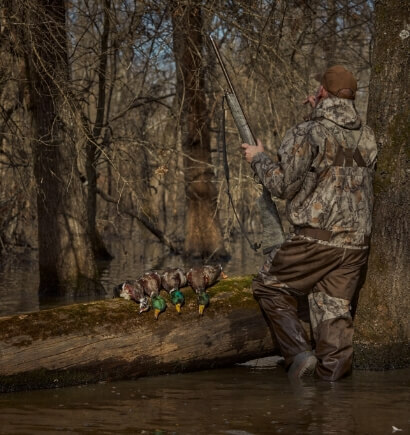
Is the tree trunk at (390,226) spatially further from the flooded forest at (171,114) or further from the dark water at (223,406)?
the dark water at (223,406)

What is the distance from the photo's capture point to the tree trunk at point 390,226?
725cm

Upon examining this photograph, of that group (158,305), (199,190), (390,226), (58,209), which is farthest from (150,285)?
(199,190)

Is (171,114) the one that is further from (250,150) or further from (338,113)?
(338,113)

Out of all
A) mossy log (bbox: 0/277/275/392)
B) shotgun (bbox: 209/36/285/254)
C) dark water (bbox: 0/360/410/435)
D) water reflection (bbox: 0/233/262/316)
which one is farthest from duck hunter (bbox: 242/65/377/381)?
water reflection (bbox: 0/233/262/316)

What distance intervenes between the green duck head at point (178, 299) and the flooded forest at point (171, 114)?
81cm

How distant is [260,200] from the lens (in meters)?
7.34

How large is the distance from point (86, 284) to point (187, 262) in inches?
236

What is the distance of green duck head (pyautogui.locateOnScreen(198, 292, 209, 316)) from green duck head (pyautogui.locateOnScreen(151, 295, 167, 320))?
0.28m

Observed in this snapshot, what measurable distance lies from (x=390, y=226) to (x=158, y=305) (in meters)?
1.99

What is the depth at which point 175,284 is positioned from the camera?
734 cm

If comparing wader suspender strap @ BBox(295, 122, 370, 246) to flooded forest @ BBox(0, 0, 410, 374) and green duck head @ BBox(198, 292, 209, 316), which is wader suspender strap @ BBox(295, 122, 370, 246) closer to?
flooded forest @ BBox(0, 0, 410, 374)

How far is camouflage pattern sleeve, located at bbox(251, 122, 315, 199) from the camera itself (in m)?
6.58

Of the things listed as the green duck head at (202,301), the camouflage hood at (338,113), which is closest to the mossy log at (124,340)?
the green duck head at (202,301)

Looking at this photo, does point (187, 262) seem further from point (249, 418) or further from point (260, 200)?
point (249, 418)
